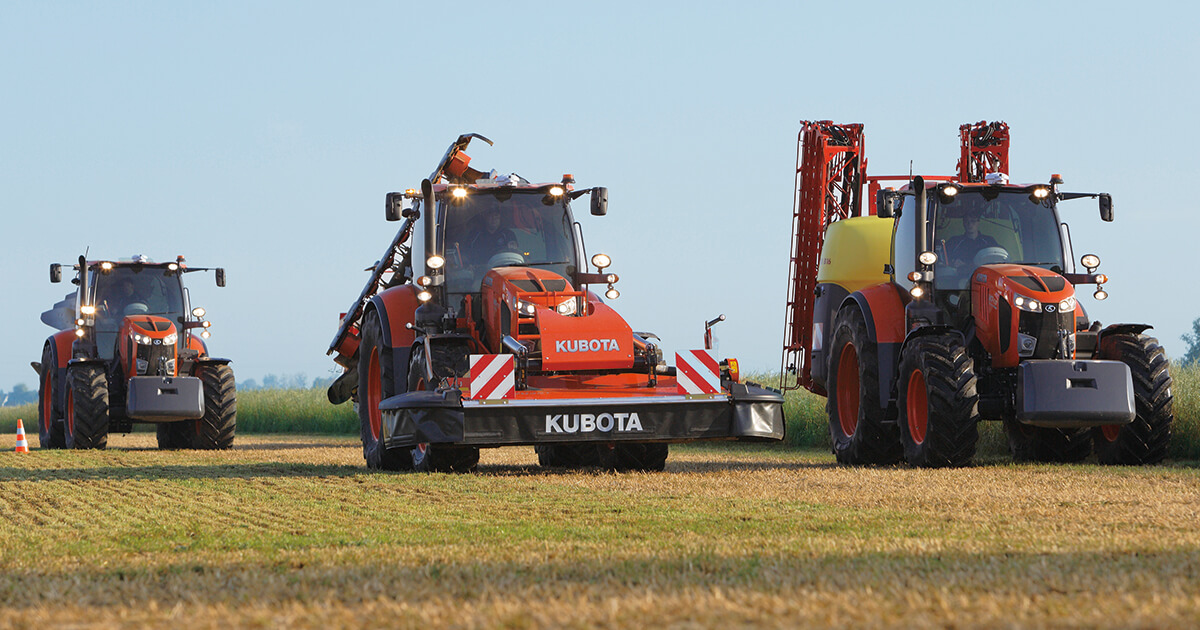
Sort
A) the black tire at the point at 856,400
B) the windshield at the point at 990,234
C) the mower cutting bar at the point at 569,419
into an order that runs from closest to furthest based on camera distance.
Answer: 1. the mower cutting bar at the point at 569,419
2. the windshield at the point at 990,234
3. the black tire at the point at 856,400

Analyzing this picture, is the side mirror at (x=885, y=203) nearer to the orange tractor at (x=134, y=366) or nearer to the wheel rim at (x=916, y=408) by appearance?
the wheel rim at (x=916, y=408)

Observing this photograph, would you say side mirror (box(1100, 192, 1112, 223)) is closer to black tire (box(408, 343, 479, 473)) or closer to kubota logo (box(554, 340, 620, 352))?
kubota logo (box(554, 340, 620, 352))

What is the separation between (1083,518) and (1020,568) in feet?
8.30

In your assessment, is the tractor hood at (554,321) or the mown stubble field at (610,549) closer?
the mown stubble field at (610,549)

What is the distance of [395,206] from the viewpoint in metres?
12.2

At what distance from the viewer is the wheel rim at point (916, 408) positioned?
39.6 ft

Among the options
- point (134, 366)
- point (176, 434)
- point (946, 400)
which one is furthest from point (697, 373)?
point (176, 434)

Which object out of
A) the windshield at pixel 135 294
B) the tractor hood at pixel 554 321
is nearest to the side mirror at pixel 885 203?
the tractor hood at pixel 554 321

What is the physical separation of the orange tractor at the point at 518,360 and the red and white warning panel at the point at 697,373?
11mm

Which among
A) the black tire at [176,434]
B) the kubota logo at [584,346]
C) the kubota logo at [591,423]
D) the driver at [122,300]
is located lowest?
the black tire at [176,434]

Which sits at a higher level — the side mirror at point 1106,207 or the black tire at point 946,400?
the side mirror at point 1106,207

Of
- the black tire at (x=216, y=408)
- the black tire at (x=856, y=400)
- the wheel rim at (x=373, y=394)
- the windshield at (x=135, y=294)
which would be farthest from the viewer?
Answer: the windshield at (x=135, y=294)

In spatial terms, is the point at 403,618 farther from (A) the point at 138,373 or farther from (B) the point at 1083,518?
(A) the point at 138,373

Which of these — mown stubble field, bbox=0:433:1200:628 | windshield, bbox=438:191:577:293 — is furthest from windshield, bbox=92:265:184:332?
windshield, bbox=438:191:577:293
